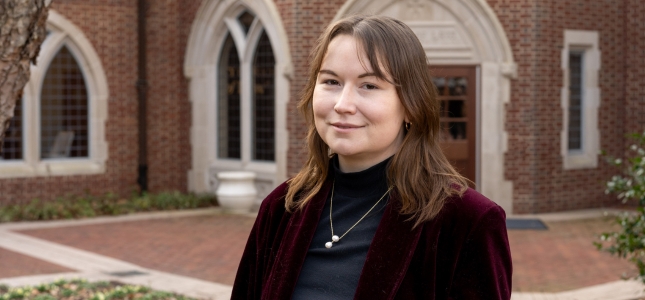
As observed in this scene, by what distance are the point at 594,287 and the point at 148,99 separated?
29.1 ft

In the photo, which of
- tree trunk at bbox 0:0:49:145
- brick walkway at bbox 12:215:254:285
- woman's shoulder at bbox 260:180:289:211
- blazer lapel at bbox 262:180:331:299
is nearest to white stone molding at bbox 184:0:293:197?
brick walkway at bbox 12:215:254:285

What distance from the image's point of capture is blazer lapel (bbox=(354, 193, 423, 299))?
1959mm

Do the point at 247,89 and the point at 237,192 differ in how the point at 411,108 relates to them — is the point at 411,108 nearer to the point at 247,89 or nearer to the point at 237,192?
the point at 237,192

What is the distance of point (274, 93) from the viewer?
13734 millimetres

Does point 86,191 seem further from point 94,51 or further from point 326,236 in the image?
point 326,236

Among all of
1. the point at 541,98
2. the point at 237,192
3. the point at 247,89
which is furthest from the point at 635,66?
the point at 237,192

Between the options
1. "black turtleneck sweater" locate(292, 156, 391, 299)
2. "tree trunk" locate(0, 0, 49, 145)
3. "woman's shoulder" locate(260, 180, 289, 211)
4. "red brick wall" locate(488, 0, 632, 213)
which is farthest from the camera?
"red brick wall" locate(488, 0, 632, 213)

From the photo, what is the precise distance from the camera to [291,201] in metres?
2.21

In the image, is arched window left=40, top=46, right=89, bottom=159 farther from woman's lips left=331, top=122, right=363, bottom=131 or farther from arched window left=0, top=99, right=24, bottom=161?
woman's lips left=331, top=122, right=363, bottom=131

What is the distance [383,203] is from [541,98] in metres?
11.1

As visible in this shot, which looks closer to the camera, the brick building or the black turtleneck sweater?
the black turtleneck sweater

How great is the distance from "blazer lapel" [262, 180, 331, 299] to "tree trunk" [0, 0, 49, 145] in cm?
251

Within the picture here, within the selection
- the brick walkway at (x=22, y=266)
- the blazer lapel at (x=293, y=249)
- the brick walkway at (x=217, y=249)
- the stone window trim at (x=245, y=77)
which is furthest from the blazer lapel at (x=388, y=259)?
the stone window trim at (x=245, y=77)

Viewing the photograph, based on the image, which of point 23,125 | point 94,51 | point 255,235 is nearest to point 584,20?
point 94,51
